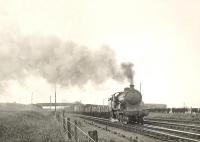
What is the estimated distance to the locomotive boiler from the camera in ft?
88.9

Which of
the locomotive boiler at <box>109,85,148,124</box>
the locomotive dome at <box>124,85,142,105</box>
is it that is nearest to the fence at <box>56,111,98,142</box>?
the locomotive boiler at <box>109,85,148,124</box>

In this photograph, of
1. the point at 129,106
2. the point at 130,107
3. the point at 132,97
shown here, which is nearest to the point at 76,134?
the point at 130,107

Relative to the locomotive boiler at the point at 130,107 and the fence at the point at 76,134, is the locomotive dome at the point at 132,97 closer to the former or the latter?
the locomotive boiler at the point at 130,107

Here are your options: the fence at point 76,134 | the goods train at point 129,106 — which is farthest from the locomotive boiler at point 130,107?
the fence at point 76,134

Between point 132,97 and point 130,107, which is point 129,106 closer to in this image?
point 130,107

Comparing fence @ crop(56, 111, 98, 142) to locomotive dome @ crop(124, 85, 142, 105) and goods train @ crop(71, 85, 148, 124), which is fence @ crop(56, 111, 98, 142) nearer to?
goods train @ crop(71, 85, 148, 124)

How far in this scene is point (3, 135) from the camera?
1802cm

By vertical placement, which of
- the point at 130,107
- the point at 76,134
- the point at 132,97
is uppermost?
the point at 132,97

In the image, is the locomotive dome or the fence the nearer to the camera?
the fence

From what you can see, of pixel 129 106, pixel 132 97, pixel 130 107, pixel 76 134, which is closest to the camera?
pixel 76 134

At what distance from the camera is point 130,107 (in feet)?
90.4

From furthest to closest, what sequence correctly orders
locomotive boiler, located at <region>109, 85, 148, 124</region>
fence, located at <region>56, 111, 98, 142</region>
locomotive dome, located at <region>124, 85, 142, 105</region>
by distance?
locomotive dome, located at <region>124, 85, 142, 105</region>
locomotive boiler, located at <region>109, 85, 148, 124</region>
fence, located at <region>56, 111, 98, 142</region>

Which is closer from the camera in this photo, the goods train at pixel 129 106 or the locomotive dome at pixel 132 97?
the goods train at pixel 129 106

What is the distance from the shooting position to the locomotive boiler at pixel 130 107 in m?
27.1
